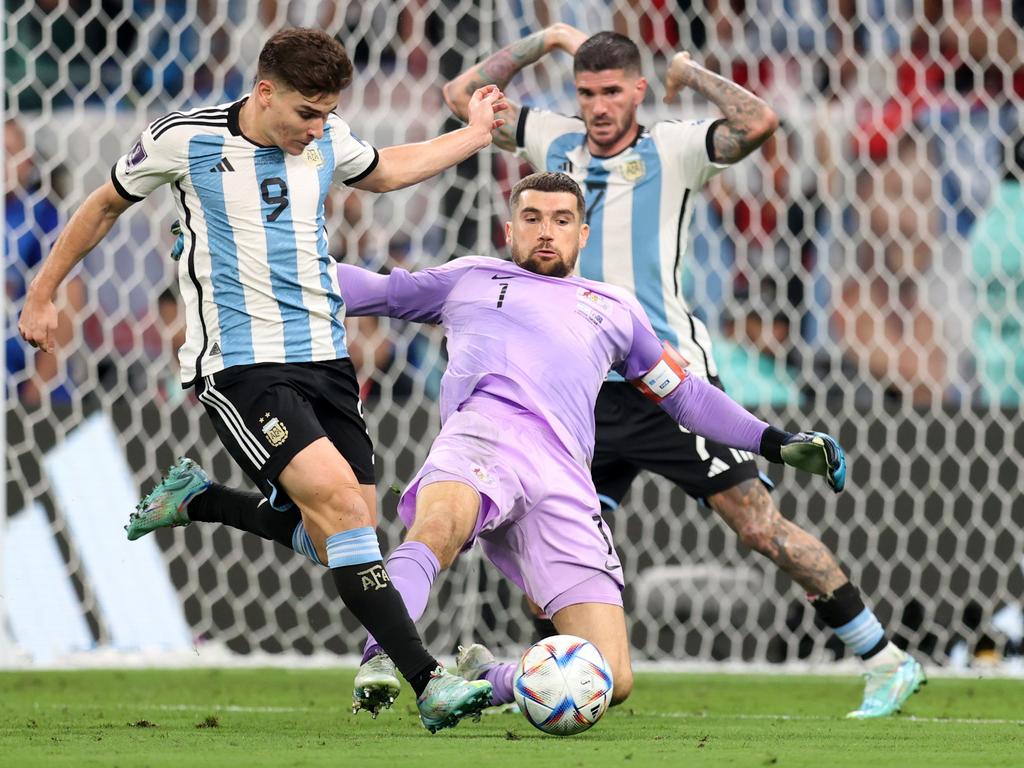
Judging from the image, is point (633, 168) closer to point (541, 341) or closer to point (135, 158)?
point (541, 341)

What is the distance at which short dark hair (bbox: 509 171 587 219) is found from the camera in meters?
4.65

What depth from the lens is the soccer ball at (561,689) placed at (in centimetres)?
388

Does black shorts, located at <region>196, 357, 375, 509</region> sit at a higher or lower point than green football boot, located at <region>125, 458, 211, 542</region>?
higher

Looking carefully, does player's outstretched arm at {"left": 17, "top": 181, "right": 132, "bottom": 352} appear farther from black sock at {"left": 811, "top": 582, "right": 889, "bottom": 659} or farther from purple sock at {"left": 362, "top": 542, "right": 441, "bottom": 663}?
black sock at {"left": 811, "top": 582, "right": 889, "bottom": 659}

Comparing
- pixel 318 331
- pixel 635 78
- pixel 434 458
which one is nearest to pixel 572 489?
pixel 434 458

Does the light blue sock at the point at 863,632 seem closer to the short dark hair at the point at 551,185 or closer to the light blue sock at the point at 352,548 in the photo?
the short dark hair at the point at 551,185

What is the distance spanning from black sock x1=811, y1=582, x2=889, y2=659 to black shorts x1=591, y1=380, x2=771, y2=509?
1.44ft

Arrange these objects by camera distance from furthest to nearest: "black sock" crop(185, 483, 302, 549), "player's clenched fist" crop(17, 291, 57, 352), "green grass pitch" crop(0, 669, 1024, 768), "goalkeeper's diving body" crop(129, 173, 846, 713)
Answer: "black sock" crop(185, 483, 302, 549), "goalkeeper's diving body" crop(129, 173, 846, 713), "player's clenched fist" crop(17, 291, 57, 352), "green grass pitch" crop(0, 669, 1024, 768)

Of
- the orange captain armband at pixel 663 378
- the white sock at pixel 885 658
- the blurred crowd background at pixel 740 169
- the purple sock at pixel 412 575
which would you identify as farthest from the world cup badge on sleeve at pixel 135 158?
the blurred crowd background at pixel 740 169

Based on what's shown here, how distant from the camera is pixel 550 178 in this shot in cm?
468

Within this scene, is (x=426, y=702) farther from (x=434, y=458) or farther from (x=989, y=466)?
(x=989, y=466)

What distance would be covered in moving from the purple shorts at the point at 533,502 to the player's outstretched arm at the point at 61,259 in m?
1.04

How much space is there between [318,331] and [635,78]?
1780mm

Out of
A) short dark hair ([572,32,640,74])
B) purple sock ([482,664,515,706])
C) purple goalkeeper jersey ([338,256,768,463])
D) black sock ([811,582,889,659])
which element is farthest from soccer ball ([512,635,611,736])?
short dark hair ([572,32,640,74])
